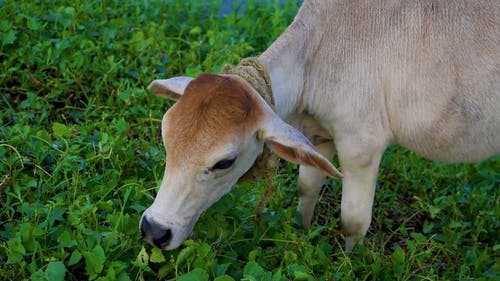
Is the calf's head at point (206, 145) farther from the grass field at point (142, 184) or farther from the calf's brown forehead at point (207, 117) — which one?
the grass field at point (142, 184)

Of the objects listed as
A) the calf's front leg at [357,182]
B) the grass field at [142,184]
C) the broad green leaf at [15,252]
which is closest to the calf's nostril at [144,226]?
the grass field at [142,184]

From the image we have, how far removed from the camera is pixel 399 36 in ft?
12.3

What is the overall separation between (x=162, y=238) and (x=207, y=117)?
18.3 inches

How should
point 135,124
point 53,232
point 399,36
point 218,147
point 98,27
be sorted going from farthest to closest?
point 98,27 → point 135,124 → point 399,36 → point 53,232 → point 218,147

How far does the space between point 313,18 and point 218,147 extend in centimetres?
95

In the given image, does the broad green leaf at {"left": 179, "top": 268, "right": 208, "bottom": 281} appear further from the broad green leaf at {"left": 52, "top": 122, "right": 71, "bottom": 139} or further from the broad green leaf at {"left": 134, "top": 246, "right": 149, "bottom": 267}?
the broad green leaf at {"left": 52, "top": 122, "right": 71, "bottom": 139}

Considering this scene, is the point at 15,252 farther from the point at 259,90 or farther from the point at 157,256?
the point at 259,90

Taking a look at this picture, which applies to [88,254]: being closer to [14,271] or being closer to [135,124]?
[14,271]

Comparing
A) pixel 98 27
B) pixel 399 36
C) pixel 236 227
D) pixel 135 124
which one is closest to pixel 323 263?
pixel 236 227

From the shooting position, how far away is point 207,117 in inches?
123

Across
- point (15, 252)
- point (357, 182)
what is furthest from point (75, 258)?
point (357, 182)

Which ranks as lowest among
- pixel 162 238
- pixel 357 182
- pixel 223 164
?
pixel 357 182

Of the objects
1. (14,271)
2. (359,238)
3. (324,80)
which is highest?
(324,80)

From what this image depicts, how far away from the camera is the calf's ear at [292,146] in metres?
3.15
